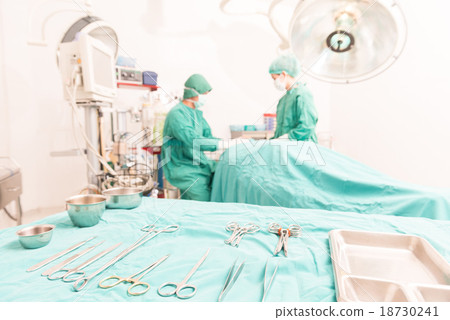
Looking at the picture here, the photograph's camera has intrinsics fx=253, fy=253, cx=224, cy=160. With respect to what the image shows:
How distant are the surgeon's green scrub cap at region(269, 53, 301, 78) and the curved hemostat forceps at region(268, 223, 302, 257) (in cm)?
144

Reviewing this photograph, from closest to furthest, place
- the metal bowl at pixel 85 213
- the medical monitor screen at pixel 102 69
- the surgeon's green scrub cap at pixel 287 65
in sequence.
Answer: the metal bowl at pixel 85 213 → the medical monitor screen at pixel 102 69 → the surgeon's green scrub cap at pixel 287 65

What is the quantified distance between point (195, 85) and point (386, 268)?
5.46 ft

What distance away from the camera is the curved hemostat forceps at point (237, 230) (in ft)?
1.93

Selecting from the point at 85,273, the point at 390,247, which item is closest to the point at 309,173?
the point at 390,247

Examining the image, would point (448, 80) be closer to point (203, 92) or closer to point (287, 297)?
point (203, 92)

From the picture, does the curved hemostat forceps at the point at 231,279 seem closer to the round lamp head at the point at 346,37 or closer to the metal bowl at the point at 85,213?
the metal bowl at the point at 85,213

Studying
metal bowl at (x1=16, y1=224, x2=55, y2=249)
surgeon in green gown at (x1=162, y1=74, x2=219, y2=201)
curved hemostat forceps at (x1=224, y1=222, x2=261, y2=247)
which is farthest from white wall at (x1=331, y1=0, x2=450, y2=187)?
metal bowl at (x1=16, y1=224, x2=55, y2=249)

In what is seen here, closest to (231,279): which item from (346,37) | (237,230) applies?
(237,230)

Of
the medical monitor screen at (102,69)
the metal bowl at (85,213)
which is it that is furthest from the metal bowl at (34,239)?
the medical monitor screen at (102,69)

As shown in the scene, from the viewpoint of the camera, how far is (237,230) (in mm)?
646

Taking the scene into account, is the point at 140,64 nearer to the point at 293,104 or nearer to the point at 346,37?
the point at 293,104

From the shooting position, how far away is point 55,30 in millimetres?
2123

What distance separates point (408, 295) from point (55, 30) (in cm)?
276

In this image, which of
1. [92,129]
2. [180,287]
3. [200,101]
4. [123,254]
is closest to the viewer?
[180,287]
